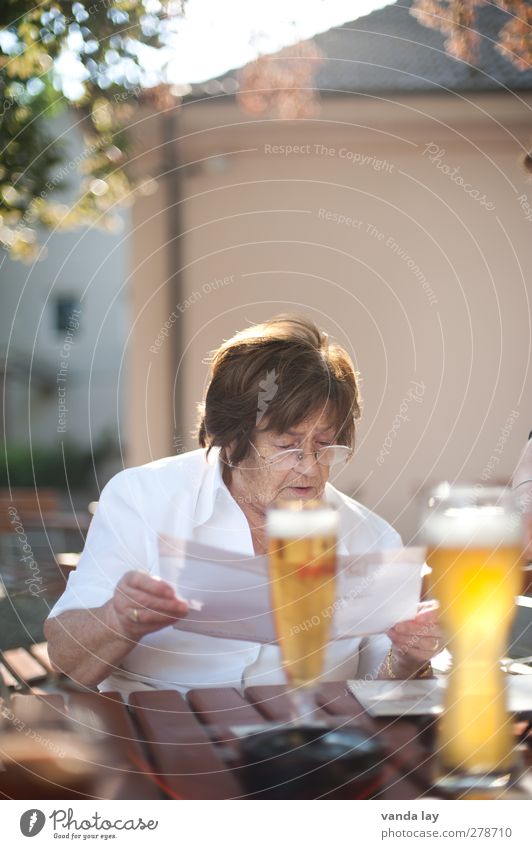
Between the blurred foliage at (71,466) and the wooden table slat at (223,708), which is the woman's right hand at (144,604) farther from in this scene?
the blurred foliage at (71,466)

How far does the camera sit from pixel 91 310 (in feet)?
23.6

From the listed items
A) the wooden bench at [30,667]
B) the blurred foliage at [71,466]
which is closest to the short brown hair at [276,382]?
the wooden bench at [30,667]

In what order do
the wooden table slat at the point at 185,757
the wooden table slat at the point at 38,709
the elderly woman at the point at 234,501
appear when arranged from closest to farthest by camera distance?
the wooden table slat at the point at 185,757 → the wooden table slat at the point at 38,709 → the elderly woman at the point at 234,501

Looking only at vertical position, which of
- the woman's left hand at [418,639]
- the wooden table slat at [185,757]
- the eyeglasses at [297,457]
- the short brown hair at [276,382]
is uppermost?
the short brown hair at [276,382]

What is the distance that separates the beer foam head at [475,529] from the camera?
0.67 meters

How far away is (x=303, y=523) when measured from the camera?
0.70 m

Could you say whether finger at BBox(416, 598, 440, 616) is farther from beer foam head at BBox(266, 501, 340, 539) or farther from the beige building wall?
the beige building wall

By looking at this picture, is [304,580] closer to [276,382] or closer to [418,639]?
[418,639]

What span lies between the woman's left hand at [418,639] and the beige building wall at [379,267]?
551 millimetres

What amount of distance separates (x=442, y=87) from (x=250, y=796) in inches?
48.5

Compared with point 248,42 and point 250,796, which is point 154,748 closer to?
point 250,796

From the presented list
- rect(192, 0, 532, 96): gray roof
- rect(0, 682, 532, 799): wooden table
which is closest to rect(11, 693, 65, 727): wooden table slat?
rect(0, 682, 532, 799): wooden table

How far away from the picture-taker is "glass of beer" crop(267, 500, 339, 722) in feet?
2.31

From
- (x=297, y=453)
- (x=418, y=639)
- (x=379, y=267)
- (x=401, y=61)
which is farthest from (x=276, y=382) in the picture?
(x=401, y=61)
